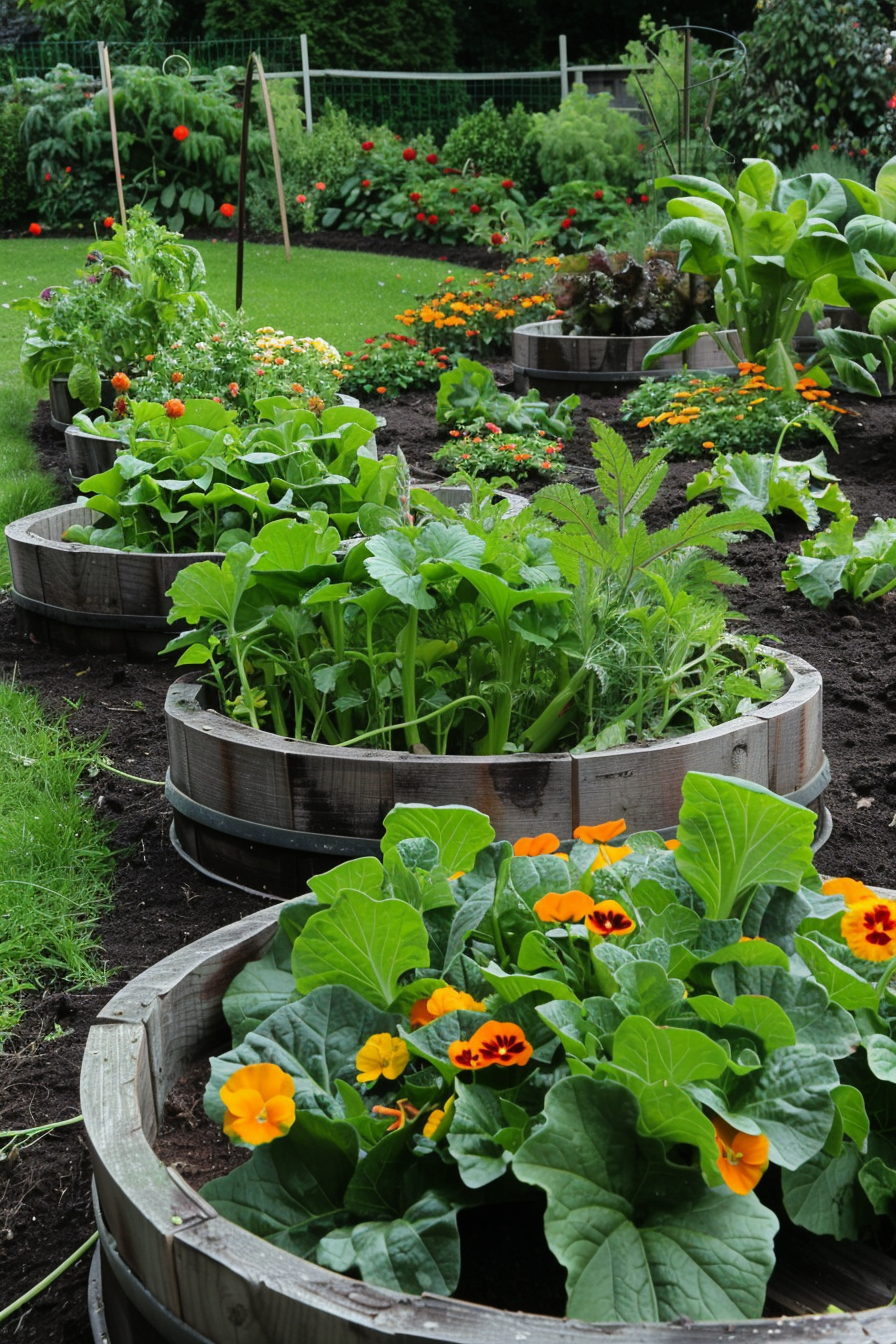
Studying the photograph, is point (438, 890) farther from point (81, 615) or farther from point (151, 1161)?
point (81, 615)

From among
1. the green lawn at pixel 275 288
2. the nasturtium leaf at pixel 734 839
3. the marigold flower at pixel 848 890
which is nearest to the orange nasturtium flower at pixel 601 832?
the nasturtium leaf at pixel 734 839

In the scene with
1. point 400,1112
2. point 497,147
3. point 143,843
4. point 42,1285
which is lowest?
point 143,843

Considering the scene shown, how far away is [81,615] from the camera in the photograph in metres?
3.65

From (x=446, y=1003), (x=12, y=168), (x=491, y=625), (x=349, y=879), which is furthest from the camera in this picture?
(x=12, y=168)

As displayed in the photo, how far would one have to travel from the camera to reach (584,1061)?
1.21 meters

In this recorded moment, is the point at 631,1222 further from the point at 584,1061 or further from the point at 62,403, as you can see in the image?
the point at 62,403

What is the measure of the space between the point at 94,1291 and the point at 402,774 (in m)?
0.98

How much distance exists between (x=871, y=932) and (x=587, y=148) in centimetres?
1332

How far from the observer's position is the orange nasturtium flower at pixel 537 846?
155 centimetres

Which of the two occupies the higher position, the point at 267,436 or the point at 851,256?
the point at 851,256

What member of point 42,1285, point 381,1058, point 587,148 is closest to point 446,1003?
point 381,1058

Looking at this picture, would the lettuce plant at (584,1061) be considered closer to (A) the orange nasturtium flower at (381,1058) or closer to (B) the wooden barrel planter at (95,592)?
(A) the orange nasturtium flower at (381,1058)

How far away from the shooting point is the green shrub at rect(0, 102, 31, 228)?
13906mm

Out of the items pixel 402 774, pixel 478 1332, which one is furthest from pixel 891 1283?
pixel 402 774
